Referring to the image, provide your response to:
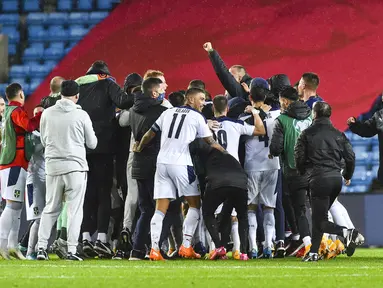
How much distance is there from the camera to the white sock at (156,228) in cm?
959

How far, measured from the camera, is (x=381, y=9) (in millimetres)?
16547

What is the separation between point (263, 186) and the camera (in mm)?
10516

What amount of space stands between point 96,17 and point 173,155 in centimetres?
839

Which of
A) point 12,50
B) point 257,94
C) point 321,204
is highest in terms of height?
point 12,50

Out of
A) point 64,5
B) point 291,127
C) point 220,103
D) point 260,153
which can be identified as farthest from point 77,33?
point 291,127

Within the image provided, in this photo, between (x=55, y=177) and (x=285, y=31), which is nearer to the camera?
(x=55, y=177)

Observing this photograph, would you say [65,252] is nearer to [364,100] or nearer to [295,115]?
[295,115]

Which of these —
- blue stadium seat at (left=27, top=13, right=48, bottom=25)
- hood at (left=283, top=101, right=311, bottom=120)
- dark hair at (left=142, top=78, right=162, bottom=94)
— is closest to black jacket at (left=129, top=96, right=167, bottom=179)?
dark hair at (left=142, top=78, right=162, bottom=94)

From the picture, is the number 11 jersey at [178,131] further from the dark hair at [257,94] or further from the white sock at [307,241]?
the white sock at [307,241]

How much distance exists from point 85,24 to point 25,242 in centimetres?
697

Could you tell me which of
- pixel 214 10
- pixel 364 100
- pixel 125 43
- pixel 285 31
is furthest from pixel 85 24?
pixel 364 100

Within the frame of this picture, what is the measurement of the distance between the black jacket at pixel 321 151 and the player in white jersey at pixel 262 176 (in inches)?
42.5

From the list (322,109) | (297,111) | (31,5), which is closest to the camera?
(322,109)

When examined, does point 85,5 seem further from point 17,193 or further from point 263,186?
point 263,186
